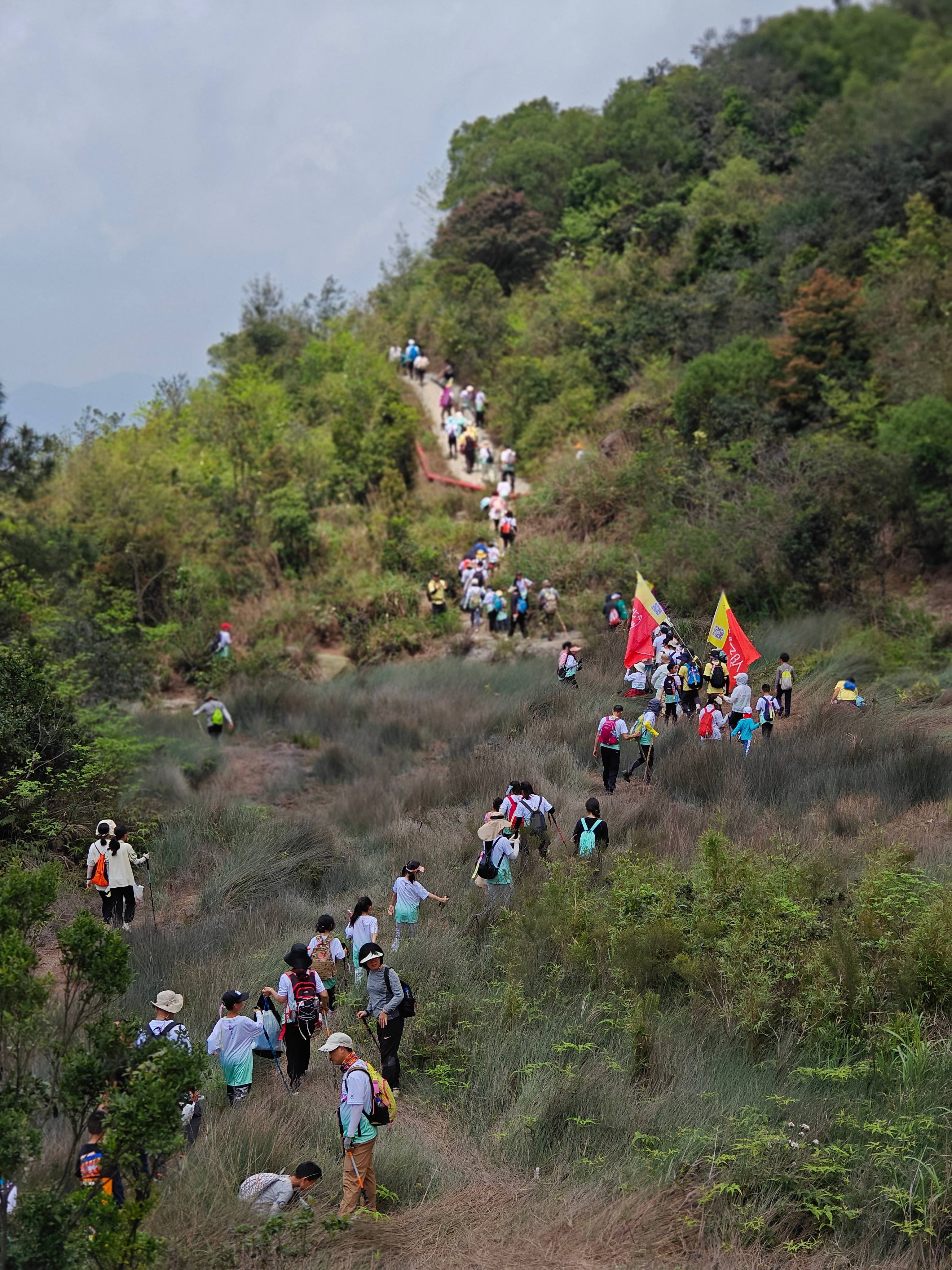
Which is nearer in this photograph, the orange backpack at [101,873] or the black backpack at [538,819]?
the orange backpack at [101,873]

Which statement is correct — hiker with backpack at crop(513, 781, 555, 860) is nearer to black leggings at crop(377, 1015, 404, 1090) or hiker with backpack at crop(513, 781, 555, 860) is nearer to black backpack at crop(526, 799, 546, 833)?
black backpack at crop(526, 799, 546, 833)

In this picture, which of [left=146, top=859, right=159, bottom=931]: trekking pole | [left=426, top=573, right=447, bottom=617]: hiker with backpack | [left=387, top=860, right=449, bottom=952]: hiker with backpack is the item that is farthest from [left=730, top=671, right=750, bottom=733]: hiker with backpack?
[left=426, top=573, right=447, bottom=617]: hiker with backpack

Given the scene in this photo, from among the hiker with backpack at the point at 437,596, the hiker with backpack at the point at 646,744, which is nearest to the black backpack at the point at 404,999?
the hiker with backpack at the point at 646,744

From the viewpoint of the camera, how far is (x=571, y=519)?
103ft

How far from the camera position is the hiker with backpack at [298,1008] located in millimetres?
8797

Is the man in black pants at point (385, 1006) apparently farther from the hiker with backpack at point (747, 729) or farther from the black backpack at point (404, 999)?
the hiker with backpack at point (747, 729)

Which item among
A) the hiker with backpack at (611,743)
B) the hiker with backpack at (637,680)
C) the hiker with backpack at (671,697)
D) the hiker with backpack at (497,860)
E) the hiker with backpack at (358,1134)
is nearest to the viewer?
the hiker with backpack at (358,1134)

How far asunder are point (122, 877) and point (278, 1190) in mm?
6145

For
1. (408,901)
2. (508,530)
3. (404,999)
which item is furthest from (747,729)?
(508,530)

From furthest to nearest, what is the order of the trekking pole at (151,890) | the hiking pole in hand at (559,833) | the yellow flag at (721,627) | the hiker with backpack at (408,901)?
the yellow flag at (721,627)
the hiking pole in hand at (559,833)
the trekking pole at (151,890)
the hiker with backpack at (408,901)

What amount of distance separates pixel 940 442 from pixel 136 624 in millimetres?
18633

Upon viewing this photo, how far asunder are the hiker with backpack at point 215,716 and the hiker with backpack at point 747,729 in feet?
31.7

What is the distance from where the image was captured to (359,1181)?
6945 mm

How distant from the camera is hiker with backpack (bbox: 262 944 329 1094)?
346 inches
